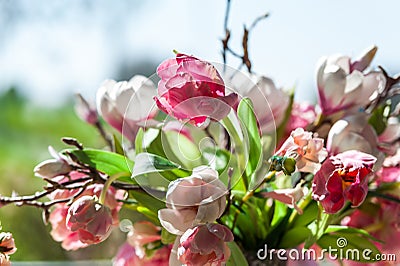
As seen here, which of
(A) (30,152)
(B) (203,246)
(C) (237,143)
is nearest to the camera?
(B) (203,246)

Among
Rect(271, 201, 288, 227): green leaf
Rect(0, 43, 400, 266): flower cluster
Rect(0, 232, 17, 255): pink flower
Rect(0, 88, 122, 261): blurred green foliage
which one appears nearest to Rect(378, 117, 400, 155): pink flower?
Rect(0, 43, 400, 266): flower cluster

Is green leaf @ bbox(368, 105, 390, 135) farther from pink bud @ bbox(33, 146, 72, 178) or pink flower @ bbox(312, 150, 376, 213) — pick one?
pink bud @ bbox(33, 146, 72, 178)

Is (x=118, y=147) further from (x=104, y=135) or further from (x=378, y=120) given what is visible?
(x=378, y=120)

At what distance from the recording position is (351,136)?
1.75ft

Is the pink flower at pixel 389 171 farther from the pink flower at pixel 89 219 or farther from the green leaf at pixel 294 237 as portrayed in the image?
the pink flower at pixel 89 219

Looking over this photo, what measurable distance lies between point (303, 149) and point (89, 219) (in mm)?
152

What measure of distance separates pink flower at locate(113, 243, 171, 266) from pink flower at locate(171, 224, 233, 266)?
0.48 ft

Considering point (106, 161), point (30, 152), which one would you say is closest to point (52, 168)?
point (106, 161)

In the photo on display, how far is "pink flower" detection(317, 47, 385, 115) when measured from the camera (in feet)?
1.85

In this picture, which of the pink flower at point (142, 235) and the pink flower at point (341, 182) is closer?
the pink flower at point (341, 182)

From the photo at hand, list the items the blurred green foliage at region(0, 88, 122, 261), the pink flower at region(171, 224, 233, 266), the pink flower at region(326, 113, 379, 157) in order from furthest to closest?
1. the blurred green foliage at region(0, 88, 122, 261)
2. the pink flower at region(326, 113, 379, 157)
3. the pink flower at region(171, 224, 233, 266)

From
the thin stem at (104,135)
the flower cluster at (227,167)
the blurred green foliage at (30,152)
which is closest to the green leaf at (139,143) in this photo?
the flower cluster at (227,167)

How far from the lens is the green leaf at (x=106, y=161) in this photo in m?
0.51

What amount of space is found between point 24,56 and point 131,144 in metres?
2.01
